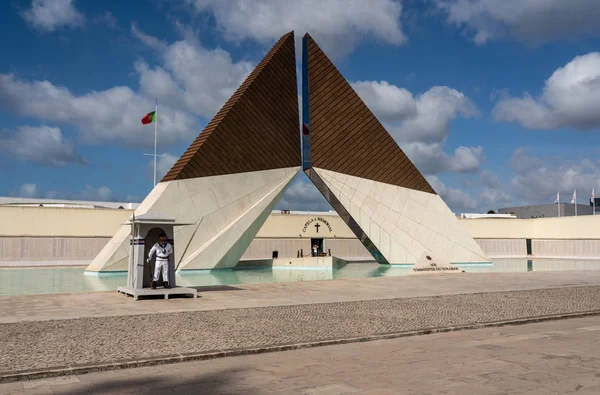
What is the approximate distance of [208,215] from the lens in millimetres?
20094

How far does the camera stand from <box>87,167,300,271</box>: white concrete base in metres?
18.6

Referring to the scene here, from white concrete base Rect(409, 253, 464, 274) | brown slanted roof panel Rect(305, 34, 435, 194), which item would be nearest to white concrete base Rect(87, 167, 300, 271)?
brown slanted roof panel Rect(305, 34, 435, 194)

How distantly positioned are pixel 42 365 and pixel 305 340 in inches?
120

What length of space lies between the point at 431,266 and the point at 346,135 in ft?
22.7

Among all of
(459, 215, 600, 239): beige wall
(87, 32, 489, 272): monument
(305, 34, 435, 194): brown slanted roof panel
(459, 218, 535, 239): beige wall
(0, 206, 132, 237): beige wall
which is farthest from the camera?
(459, 218, 535, 239): beige wall

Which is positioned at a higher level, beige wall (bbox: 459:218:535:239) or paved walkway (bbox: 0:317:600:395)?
beige wall (bbox: 459:218:535:239)

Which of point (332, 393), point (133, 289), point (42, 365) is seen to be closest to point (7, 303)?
point (133, 289)

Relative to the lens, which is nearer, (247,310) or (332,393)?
(332,393)

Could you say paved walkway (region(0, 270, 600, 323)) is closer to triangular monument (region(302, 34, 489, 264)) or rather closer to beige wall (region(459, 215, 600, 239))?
triangular monument (region(302, 34, 489, 264))

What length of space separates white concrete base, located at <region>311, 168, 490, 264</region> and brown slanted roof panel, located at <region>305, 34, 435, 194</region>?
434mm

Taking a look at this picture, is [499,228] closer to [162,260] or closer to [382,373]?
[162,260]

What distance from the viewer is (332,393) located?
15.8ft

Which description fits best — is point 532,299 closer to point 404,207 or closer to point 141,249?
point 141,249

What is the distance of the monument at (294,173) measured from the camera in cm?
1989
